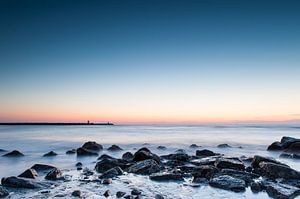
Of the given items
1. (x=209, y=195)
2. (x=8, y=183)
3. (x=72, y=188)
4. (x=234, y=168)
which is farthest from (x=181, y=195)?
(x=8, y=183)

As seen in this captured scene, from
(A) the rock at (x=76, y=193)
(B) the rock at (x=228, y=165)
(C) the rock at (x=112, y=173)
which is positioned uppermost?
(B) the rock at (x=228, y=165)

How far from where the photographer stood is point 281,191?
691cm

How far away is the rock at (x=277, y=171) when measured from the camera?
8.77 metres

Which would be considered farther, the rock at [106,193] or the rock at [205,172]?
the rock at [205,172]

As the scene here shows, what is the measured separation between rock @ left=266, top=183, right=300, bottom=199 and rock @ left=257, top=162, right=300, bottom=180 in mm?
1624

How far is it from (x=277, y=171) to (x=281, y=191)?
2.32 metres

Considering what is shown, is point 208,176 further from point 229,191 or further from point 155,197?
point 155,197

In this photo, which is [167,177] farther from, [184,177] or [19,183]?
[19,183]

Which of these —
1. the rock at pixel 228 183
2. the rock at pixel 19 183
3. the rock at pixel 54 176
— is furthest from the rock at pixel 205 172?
the rock at pixel 19 183

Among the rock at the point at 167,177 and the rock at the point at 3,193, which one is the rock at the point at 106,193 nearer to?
the rock at the point at 167,177

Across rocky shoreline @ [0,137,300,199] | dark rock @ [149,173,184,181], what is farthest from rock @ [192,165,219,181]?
dark rock @ [149,173,184,181]

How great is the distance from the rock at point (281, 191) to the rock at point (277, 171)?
1624 mm

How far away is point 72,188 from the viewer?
25.2 ft

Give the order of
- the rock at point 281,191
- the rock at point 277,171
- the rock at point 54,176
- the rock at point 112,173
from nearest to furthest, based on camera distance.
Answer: the rock at point 281,191
the rock at point 277,171
the rock at point 54,176
the rock at point 112,173
